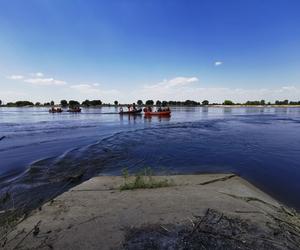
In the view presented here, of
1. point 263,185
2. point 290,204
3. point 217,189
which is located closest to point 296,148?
point 263,185

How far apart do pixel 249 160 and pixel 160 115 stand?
121 feet

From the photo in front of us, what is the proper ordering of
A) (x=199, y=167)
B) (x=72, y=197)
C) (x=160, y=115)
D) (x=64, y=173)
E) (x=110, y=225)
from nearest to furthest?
(x=110, y=225) < (x=72, y=197) < (x=64, y=173) < (x=199, y=167) < (x=160, y=115)

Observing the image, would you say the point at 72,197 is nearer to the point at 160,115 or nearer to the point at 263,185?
the point at 263,185

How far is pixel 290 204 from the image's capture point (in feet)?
20.3

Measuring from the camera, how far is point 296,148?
547 inches

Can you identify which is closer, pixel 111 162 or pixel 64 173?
pixel 64 173

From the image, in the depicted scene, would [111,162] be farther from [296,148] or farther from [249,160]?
[296,148]

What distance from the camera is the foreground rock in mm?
3459

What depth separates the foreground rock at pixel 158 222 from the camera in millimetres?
3459

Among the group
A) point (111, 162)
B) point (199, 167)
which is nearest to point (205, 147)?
point (199, 167)

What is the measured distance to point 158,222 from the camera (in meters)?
4.11

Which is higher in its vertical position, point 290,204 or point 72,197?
point 72,197

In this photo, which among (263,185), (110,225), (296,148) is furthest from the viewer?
(296,148)

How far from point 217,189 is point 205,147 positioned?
27.5ft
